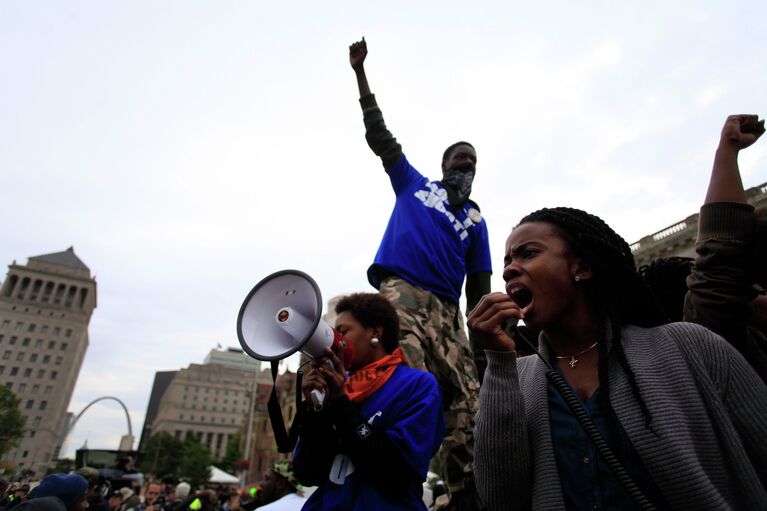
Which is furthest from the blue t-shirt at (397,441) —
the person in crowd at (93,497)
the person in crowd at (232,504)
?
the person in crowd at (232,504)

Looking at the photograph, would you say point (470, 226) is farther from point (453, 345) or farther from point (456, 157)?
point (453, 345)

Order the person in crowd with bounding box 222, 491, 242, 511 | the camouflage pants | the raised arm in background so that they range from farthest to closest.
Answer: the person in crowd with bounding box 222, 491, 242, 511 → the raised arm in background → the camouflage pants

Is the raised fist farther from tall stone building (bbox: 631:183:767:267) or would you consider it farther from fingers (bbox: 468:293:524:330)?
tall stone building (bbox: 631:183:767:267)

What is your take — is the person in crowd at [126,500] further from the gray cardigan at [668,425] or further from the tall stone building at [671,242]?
the tall stone building at [671,242]

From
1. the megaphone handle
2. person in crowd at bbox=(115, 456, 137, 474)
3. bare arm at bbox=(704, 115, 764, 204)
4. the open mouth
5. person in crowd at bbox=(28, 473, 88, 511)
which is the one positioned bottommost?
person in crowd at bbox=(28, 473, 88, 511)

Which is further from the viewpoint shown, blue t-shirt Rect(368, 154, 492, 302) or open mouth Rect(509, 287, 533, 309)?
blue t-shirt Rect(368, 154, 492, 302)

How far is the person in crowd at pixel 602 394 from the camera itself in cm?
129

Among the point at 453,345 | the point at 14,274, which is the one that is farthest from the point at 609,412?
the point at 14,274

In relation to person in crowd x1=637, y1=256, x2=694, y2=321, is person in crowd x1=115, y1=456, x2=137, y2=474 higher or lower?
lower

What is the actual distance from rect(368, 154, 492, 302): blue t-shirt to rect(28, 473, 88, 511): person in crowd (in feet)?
13.2

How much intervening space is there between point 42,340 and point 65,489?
389 feet

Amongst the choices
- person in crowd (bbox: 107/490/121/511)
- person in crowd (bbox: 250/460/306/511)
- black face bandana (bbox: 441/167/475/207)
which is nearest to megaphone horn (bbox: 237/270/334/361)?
black face bandana (bbox: 441/167/475/207)

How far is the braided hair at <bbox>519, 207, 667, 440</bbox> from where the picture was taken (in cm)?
175

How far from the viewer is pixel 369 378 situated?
2.47 metres
